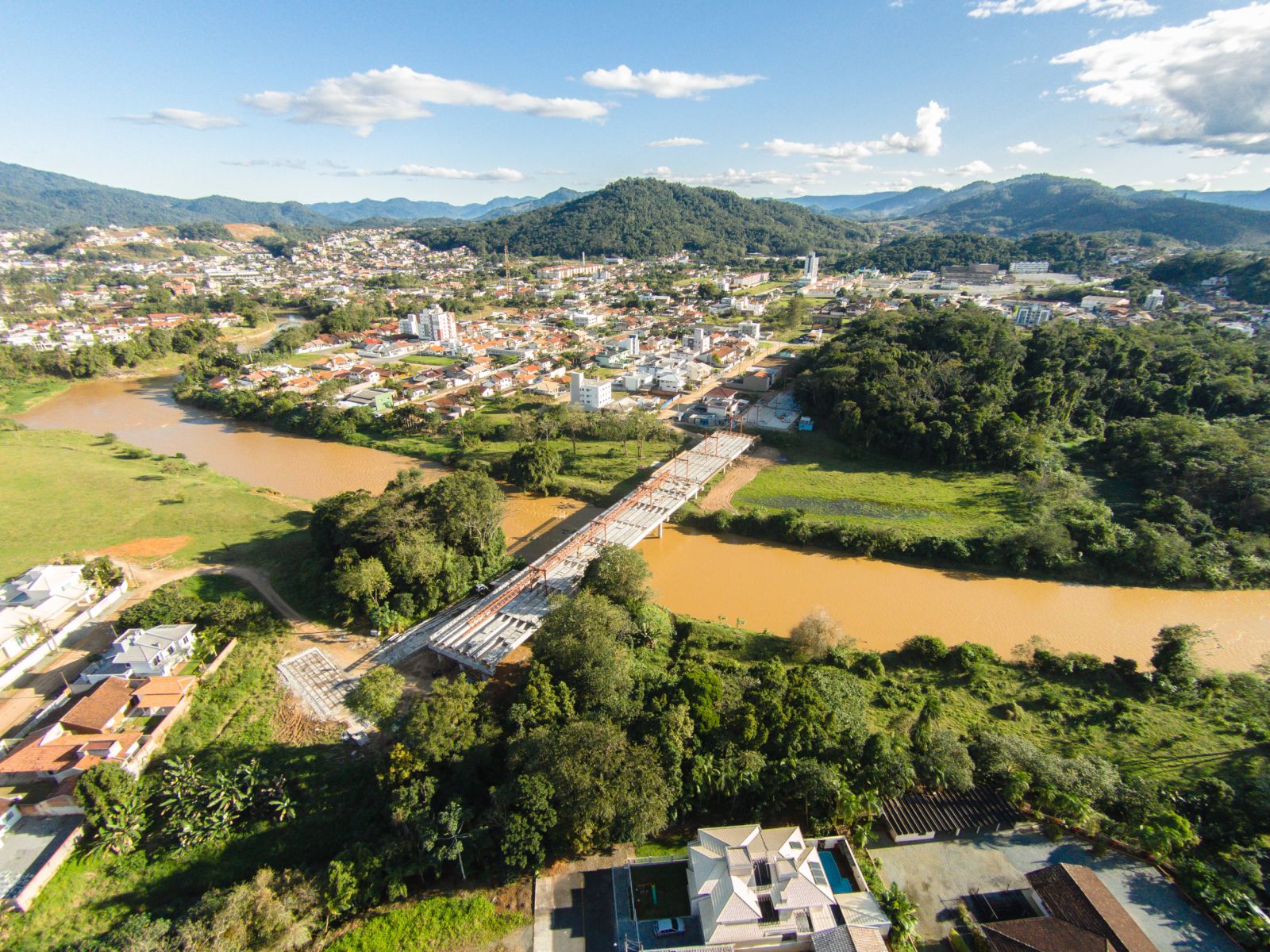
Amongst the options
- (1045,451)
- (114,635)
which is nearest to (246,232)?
(114,635)

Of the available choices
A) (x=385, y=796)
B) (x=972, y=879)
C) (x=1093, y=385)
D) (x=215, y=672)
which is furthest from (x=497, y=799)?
(x=1093, y=385)

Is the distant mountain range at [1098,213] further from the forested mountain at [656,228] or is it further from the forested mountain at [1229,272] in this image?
the forested mountain at [1229,272]

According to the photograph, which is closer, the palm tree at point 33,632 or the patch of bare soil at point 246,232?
the palm tree at point 33,632

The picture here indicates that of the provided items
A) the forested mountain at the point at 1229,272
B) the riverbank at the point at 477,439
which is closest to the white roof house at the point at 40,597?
the riverbank at the point at 477,439

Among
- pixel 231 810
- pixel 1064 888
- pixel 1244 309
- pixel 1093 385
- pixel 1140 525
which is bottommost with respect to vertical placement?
pixel 231 810

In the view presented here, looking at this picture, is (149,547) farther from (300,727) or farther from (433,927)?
(433,927)

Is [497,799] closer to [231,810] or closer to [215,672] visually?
[231,810]
